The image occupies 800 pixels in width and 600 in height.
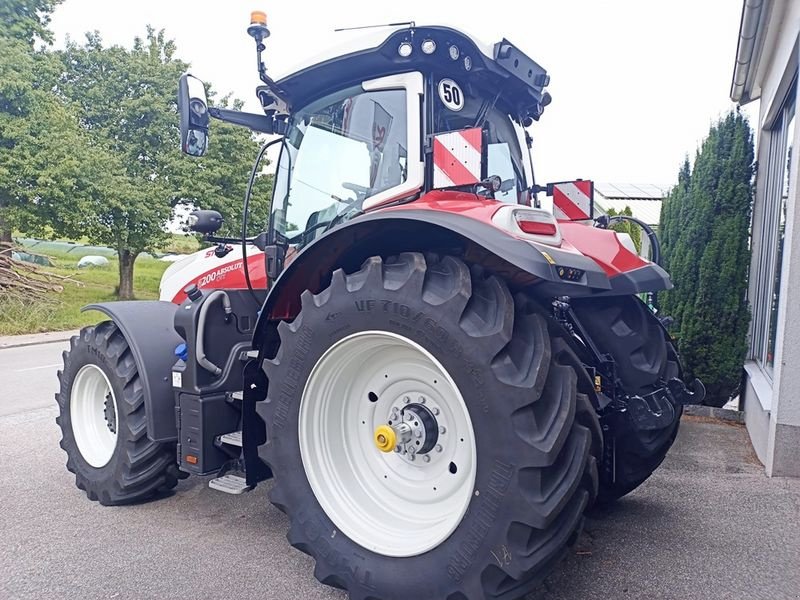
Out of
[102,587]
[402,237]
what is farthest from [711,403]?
[102,587]

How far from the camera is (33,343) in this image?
508 inches

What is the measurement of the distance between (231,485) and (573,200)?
253cm

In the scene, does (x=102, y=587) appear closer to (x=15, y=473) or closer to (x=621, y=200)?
(x=15, y=473)

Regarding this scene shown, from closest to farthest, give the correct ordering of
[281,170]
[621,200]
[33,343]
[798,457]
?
[281,170], [798,457], [33,343], [621,200]

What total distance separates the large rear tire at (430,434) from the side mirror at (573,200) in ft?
4.56

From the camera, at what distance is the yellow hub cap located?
9.03ft

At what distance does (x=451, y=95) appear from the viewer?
3234mm

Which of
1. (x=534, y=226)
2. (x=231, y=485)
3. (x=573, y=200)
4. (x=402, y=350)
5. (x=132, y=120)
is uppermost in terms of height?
(x=132, y=120)

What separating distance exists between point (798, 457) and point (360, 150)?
12.1 feet

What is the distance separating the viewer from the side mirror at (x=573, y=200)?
12.7ft

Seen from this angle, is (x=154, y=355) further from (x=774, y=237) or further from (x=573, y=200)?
(x=774, y=237)

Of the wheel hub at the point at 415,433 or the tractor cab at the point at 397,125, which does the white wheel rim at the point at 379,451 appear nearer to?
the wheel hub at the point at 415,433

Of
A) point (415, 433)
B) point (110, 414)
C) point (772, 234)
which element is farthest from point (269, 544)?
point (772, 234)

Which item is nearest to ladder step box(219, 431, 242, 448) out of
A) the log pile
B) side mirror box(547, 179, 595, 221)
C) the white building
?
side mirror box(547, 179, 595, 221)
